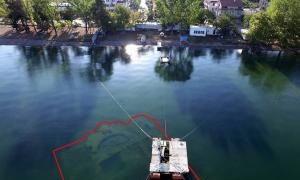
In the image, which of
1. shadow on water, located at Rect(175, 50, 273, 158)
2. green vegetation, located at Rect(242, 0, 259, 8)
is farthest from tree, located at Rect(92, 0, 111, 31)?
green vegetation, located at Rect(242, 0, 259, 8)

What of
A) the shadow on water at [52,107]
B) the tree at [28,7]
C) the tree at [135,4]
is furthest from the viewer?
the tree at [135,4]

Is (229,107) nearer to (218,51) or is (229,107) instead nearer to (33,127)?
(218,51)

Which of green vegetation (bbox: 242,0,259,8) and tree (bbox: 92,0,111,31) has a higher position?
green vegetation (bbox: 242,0,259,8)

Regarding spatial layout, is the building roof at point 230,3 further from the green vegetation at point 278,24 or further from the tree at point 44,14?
the tree at point 44,14

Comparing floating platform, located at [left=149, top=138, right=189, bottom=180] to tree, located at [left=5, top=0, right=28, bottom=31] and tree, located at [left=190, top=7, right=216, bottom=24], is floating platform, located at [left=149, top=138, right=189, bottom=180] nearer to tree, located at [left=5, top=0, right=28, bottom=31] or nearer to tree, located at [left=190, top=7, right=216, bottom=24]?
tree, located at [left=190, top=7, right=216, bottom=24]

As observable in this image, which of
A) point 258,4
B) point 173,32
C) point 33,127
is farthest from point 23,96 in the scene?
point 258,4

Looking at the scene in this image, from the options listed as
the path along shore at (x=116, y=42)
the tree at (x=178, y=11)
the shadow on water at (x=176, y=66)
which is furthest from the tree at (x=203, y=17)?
the shadow on water at (x=176, y=66)
